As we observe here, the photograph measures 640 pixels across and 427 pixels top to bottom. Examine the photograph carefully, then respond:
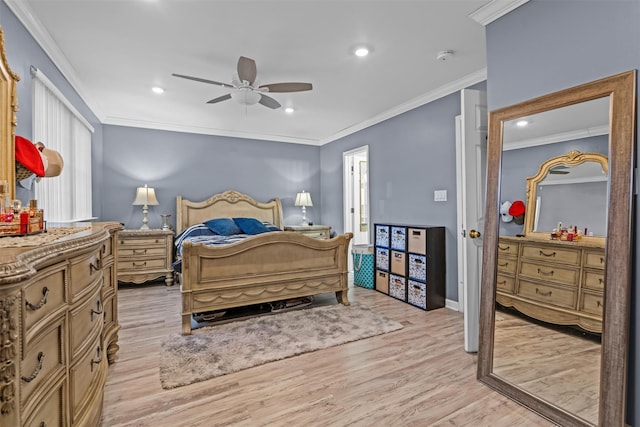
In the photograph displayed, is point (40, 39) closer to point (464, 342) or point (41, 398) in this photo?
point (41, 398)

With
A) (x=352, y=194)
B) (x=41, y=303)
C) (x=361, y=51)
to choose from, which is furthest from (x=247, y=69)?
(x=352, y=194)

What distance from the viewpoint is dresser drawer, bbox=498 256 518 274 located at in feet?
6.40

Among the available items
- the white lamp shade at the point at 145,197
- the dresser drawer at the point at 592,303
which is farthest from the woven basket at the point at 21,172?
the dresser drawer at the point at 592,303

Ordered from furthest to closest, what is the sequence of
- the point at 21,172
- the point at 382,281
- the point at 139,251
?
the point at 139,251, the point at 382,281, the point at 21,172

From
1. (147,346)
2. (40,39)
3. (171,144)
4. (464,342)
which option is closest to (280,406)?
(147,346)

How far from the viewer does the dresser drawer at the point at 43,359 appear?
847 millimetres

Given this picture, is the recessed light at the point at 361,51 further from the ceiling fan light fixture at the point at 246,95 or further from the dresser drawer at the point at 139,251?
the dresser drawer at the point at 139,251

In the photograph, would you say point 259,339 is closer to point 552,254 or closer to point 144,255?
point 552,254

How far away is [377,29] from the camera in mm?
2418

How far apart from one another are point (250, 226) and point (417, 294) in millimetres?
2607

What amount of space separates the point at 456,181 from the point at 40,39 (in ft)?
12.6

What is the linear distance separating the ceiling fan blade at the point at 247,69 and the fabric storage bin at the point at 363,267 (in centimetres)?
266

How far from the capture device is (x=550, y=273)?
181 centimetres

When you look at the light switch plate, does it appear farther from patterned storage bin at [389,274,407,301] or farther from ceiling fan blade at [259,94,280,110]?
ceiling fan blade at [259,94,280,110]
